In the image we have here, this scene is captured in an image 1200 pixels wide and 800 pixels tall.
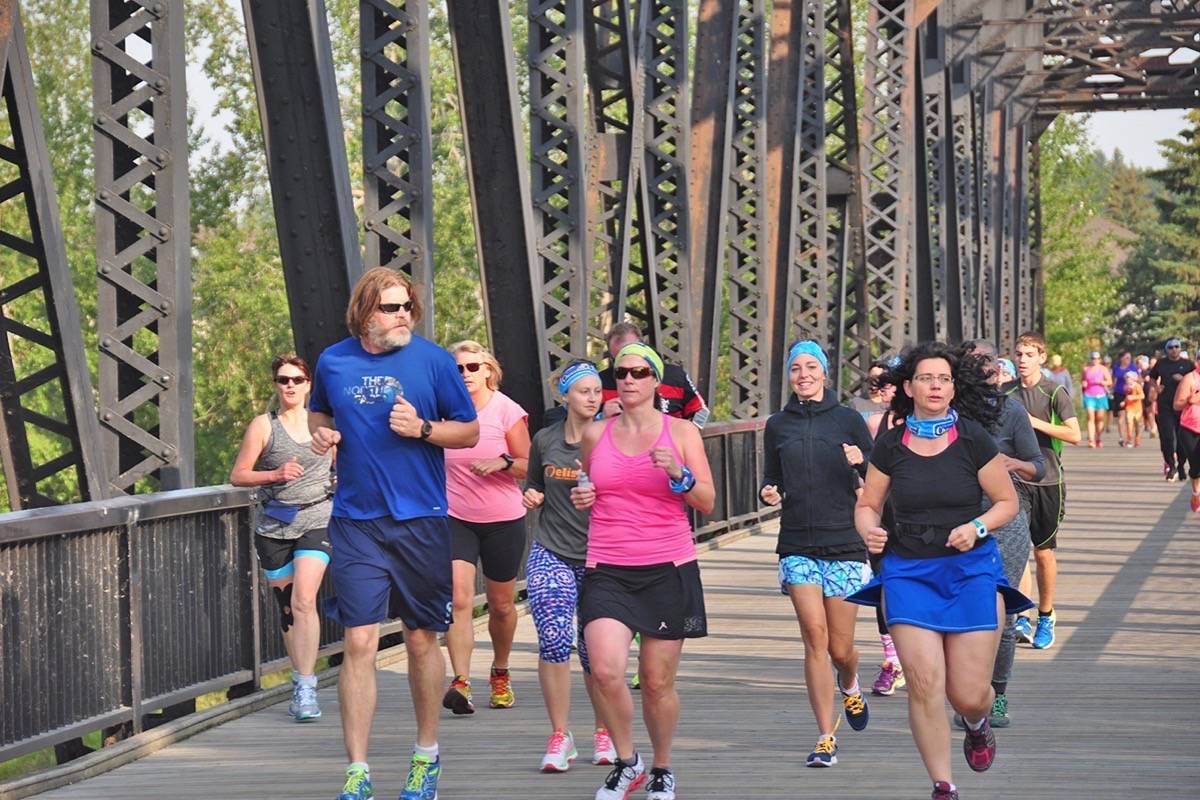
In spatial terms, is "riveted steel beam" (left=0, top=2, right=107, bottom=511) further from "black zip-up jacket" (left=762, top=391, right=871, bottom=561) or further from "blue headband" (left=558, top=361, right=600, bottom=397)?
"black zip-up jacket" (left=762, top=391, right=871, bottom=561)

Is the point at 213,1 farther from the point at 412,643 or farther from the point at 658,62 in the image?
the point at 412,643

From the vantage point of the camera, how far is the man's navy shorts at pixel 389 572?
302 inches

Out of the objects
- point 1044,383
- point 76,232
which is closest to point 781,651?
point 1044,383

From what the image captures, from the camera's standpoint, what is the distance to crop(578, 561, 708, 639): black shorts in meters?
7.71

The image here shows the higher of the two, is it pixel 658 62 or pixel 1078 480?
pixel 658 62

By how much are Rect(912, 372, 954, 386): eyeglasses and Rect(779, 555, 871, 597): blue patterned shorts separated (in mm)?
1739

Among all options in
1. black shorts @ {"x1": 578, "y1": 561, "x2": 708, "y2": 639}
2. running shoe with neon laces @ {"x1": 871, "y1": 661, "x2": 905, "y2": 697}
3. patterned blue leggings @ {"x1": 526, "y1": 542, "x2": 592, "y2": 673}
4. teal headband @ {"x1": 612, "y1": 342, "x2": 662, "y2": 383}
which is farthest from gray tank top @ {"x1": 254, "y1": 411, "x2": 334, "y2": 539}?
teal headband @ {"x1": 612, "y1": 342, "x2": 662, "y2": 383}

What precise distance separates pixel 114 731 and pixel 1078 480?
24355 millimetres

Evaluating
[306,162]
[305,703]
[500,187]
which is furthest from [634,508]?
[500,187]

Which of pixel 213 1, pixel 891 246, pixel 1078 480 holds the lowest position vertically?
pixel 1078 480

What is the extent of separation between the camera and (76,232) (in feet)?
174

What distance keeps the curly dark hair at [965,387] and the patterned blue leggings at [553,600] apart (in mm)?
1767

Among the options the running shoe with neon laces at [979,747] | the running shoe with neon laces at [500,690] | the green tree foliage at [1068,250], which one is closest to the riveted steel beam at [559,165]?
the running shoe with neon laces at [500,690]

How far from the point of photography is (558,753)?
8586 millimetres
